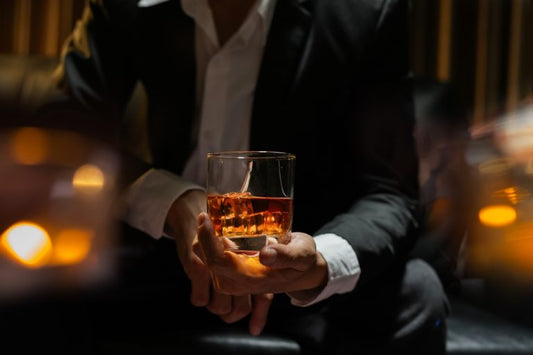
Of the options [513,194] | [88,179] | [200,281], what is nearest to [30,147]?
[88,179]

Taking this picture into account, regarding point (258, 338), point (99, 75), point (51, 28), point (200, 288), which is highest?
point (51, 28)

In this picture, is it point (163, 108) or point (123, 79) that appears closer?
point (163, 108)

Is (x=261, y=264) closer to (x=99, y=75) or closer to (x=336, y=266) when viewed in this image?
(x=336, y=266)

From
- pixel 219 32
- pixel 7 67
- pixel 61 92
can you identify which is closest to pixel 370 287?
pixel 219 32

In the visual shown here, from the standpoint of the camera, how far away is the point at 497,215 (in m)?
1.02

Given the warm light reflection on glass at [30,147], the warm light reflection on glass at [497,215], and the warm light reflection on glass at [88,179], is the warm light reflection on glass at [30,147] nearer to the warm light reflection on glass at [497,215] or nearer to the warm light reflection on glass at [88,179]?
the warm light reflection on glass at [88,179]

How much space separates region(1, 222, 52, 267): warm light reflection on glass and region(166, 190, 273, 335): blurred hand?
19cm

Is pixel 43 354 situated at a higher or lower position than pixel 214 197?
lower

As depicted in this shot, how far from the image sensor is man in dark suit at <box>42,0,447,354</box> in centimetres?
70

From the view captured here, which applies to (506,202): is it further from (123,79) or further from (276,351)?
(123,79)

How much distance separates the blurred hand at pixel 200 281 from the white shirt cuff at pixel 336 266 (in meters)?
0.04

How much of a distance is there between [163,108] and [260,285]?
0.31 metres

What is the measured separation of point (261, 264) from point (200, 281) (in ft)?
0.46

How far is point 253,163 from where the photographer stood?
18.6 inches
